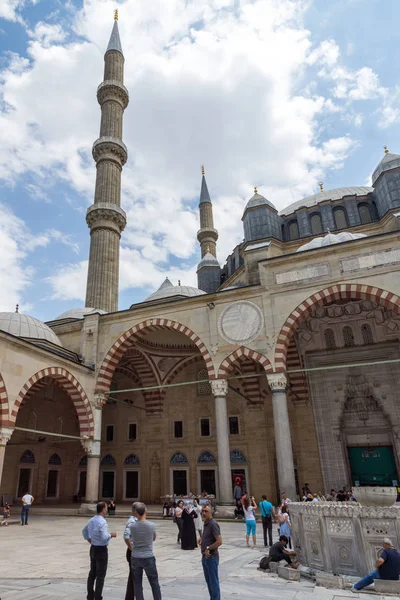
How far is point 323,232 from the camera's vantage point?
1692 cm

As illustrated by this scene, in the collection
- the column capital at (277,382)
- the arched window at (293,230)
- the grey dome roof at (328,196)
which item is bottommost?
the column capital at (277,382)

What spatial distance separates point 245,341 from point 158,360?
621 cm

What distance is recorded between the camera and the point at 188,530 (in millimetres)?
6520

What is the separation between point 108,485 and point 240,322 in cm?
941

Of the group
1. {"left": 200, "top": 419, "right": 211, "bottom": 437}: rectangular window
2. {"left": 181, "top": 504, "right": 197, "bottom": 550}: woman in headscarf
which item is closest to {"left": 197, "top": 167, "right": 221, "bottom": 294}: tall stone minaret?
{"left": 200, "top": 419, "right": 211, "bottom": 437}: rectangular window

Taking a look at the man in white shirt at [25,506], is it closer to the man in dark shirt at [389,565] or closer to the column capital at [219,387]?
the column capital at [219,387]

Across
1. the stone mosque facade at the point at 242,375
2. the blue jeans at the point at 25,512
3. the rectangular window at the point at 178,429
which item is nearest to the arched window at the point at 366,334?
the stone mosque facade at the point at 242,375

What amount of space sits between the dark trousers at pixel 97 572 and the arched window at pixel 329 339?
12538mm

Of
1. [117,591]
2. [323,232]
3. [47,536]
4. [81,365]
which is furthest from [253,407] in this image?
[117,591]

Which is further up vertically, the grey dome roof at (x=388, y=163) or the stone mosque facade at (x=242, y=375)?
the grey dome roof at (x=388, y=163)

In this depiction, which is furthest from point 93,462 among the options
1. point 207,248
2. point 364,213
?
point 207,248

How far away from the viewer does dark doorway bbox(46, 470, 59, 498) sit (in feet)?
51.3

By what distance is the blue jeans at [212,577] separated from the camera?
318 cm

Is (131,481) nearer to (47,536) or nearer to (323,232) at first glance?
(47,536)
